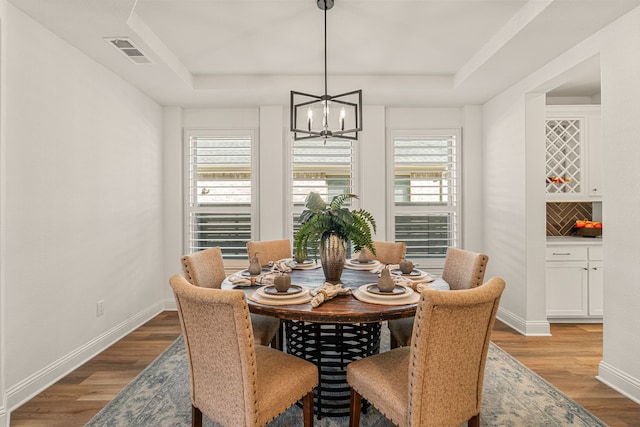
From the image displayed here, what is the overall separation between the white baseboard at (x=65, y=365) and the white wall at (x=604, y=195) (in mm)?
3976

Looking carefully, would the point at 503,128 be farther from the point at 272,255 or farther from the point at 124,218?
the point at 124,218

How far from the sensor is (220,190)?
14.6ft

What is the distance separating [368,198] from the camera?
4379 mm

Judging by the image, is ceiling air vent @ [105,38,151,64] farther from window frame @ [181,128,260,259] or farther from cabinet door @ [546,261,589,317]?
cabinet door @ [546,261,589,317]

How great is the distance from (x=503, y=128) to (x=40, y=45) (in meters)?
4.27

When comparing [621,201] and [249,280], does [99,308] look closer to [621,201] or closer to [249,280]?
[249,280]

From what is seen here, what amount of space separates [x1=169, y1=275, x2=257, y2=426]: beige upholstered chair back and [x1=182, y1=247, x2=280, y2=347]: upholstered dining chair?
2.36ft

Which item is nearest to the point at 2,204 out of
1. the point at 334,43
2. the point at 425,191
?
the point at 334,43

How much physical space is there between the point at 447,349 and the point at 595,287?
3.33 m

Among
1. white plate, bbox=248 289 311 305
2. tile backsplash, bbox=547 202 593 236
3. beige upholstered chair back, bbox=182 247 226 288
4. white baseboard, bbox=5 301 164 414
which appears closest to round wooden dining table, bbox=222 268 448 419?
white plate, bbox=248 289 311 305

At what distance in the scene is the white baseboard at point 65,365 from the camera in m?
2.26

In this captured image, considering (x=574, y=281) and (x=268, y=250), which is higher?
(x=268, y=250)

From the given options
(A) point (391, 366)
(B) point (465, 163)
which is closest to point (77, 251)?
(A) point (391, 366)

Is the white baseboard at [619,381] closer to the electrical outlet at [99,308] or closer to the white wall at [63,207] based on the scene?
the white wall at [63,207]
